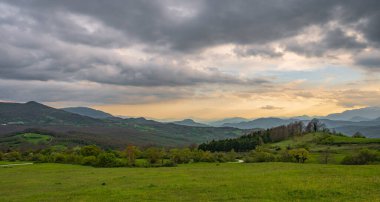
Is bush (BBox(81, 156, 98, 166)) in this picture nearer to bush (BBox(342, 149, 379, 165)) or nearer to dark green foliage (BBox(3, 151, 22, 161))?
dark green foliage (BBox(3, 151, 22, 161))

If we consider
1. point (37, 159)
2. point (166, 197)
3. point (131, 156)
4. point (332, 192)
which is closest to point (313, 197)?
point (332, 192)

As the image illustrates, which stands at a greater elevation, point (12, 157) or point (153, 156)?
point (153, 156)

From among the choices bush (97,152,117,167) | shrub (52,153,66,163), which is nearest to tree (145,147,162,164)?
bush (97,152,117,167)

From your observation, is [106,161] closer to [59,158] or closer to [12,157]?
[59,158]

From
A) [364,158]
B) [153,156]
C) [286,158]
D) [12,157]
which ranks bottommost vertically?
[12,157]

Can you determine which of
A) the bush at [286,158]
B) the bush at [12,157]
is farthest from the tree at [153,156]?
the bush at [12,157]

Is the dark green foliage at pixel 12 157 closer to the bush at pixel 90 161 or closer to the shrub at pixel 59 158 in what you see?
the shrub at pixel 59 158

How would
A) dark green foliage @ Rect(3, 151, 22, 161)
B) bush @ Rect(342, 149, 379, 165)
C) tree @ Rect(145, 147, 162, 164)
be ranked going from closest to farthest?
bush @ Rect(342, 149, 379, 165)
tree @ Rect(145, 147, 162, 164)
dark green foliage @ Rect(3, 151, 22, 161)

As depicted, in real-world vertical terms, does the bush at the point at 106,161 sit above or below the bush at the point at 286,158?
below

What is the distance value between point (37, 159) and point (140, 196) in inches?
4033

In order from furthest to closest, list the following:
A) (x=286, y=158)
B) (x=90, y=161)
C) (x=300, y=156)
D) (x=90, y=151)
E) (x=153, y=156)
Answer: (x=90, y=151) < (x=153, y=156) < (x=90, y=161) < (x=286, y=158) < (x=300, y=156)

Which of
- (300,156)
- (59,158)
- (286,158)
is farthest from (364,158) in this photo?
(59,158)

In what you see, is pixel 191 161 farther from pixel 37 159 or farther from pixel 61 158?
pixel 37 159

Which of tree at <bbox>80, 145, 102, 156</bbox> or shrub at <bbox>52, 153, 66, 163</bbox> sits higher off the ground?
tree at <bbox>80, 145, 102, 156</bbox>
